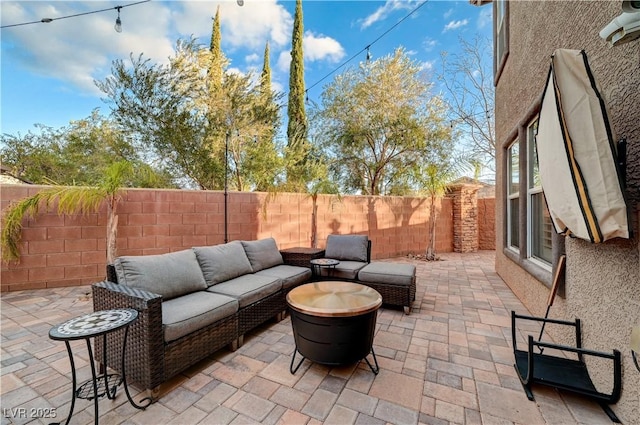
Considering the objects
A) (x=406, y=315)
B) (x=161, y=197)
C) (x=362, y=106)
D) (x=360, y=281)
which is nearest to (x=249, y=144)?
(x=161, y=197)

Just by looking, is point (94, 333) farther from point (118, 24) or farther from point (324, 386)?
point (118, 24)

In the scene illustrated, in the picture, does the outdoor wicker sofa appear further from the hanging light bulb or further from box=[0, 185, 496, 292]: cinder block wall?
the hanging light bulb

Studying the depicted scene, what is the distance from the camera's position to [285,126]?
32.1ft

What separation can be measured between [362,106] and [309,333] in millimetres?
8600

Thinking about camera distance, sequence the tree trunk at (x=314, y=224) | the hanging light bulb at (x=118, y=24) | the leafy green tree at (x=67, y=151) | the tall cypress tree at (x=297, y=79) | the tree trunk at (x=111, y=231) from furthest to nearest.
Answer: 1. the tall cypress tree at (x=297, y=79)
2. the leafy green tree at (x=67, y=151)
3. the tree trunk at (x=314, y=224)
4. the hanging light bulb at (x=118, y=24)
5. the tree trunk at (x=111, y=231)

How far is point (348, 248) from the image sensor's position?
4.34 m

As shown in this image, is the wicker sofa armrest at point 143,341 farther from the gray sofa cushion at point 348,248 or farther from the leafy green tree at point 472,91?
the leafy green tree at point 472,91

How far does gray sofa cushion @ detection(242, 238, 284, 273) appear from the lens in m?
3.63

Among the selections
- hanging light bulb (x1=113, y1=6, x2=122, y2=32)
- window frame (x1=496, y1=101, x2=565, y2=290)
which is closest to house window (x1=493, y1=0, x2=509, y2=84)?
window frame (x1=496, y1=101, x2=565, y2=290)

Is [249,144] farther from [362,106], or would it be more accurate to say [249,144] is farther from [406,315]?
[406,315]

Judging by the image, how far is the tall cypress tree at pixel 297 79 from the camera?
10114 millimetres

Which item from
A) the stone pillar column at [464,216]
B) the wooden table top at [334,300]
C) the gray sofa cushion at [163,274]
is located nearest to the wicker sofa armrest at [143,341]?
the gray sofa cushion at [163,274]

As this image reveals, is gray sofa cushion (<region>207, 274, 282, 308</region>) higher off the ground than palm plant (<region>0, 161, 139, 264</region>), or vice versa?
palm plant (<region>0, 161, 139, 264</region>)

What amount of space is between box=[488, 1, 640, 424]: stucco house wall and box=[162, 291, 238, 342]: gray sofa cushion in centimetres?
288
